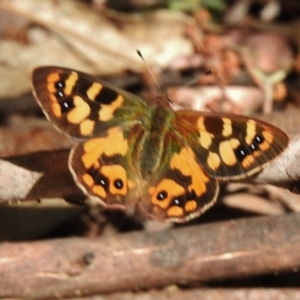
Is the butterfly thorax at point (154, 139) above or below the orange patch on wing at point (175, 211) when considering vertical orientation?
above

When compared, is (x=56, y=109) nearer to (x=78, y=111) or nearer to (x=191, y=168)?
(x=78, y=111)

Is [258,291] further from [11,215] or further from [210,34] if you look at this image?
[210,34]

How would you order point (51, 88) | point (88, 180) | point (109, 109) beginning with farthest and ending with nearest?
1. point (109, 109)
2. point (51, 88)
3. point (88, 180)

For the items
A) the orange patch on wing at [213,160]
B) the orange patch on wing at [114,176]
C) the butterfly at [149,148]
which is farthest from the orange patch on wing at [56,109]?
the orange patch on wing at [213,160]

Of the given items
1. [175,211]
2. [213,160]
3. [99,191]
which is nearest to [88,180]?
[99,191]

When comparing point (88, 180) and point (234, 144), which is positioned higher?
point (234, 144)

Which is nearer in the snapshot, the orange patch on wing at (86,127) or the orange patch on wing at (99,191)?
the orange patch on wing at (99,191)

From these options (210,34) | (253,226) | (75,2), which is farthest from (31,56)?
(253,226)

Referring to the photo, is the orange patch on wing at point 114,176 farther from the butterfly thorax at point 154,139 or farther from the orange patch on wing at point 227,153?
the orange patch on wing at point 227,153
